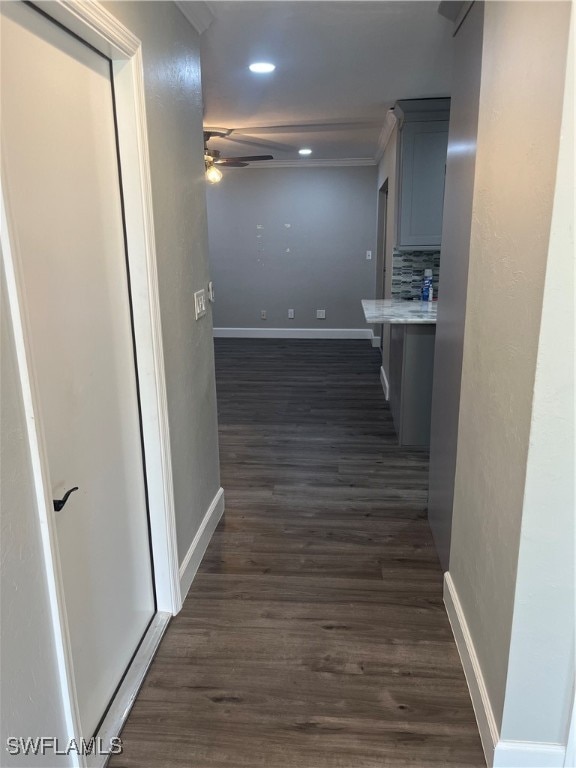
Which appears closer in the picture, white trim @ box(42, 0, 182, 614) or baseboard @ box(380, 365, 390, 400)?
white trim @ box(42, 0, 182, 614)

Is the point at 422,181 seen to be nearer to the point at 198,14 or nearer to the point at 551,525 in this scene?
the point at 198,14

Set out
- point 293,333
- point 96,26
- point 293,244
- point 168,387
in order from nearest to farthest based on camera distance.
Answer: point 96,26 < point 168,387 < point 293,244 < point 293,333

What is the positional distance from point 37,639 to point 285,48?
2.85m

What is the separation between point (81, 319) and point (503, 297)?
3.94 ft

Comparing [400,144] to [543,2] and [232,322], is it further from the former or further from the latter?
[232,322]

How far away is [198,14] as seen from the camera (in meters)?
2.26

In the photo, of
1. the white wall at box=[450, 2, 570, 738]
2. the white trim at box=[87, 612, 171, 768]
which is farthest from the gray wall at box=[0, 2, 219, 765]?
the white wall at box=[450, 2, 570, 738]

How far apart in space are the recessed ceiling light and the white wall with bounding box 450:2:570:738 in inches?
65.0

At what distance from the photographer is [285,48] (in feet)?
9.18

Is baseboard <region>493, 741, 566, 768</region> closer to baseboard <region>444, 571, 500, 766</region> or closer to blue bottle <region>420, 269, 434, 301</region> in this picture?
baseboard <region>444, 571, 500, 766</region>

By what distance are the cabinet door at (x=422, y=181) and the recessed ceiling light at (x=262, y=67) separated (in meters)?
1.38

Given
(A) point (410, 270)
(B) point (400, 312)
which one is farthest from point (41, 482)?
(A) point (410, 270)

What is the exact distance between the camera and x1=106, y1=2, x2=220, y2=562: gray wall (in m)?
1.92

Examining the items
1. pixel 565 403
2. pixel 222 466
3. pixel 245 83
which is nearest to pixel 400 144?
pixel 245 83
